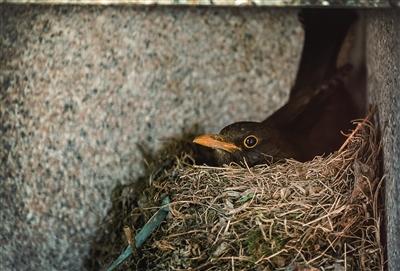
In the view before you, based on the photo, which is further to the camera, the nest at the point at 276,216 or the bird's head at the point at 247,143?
the bird's head at the point at 247,143

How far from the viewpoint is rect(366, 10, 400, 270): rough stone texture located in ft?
8.27

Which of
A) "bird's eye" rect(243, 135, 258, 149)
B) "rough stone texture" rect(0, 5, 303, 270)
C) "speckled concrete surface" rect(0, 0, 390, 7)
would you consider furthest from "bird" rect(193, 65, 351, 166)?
"speckled concrete surface" rect(0, 0, 390, 7)

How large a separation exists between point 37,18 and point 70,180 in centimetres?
57

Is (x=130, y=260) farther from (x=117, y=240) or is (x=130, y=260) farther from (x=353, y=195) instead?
(x=353, y=195)

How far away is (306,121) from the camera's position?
12.5ft

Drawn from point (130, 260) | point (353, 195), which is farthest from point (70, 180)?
point (353, 195)

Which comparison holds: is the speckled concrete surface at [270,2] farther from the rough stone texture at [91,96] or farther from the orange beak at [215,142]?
the orange beak at [215,142]

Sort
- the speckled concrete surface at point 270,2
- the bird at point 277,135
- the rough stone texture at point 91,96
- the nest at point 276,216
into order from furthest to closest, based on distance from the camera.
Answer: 1. the bird at point 277,135
2. the rough stone texture at point 91,96
3. the nest at point 276,216
4. the speckled concrete surface at point 270,2

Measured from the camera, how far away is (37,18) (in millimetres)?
3275

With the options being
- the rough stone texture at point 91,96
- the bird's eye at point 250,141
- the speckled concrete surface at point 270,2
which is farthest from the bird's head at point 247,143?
the speckled concrete surface at point 270,2

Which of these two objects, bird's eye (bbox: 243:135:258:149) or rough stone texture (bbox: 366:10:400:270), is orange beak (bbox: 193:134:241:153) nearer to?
bird's eye (bbox: 243:135:258:149)

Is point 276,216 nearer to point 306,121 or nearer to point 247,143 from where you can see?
point 247,143

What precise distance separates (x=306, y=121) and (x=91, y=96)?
0.93 meters

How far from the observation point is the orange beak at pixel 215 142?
329 centimetres
